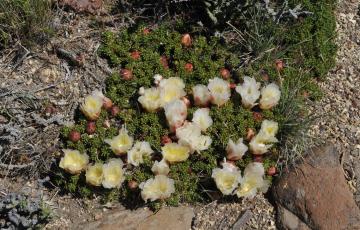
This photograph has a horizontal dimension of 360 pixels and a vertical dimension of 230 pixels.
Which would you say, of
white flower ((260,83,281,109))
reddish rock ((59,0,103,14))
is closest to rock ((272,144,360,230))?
white flower ((260,83,281,109))

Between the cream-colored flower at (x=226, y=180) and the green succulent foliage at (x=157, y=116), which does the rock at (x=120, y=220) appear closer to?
the green succulent foliage at (x=157, y=116)

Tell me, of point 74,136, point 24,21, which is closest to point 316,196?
point 74,136

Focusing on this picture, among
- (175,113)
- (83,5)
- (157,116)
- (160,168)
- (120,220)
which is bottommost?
(120,220)

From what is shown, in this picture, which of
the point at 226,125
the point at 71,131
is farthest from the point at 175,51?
the point at 71,131

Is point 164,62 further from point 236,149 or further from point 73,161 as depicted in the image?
point 73,161

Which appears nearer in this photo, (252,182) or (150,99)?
(252,182)

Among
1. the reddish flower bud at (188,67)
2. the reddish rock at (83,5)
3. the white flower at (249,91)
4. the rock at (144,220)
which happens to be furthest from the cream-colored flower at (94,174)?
the reddish rock at (83,5)

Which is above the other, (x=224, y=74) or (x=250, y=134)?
(x=224, y=74)
